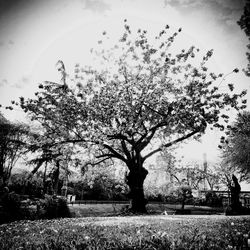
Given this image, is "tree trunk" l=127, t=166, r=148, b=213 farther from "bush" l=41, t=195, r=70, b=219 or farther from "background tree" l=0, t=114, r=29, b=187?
"background tree" l=0, t=114, r=29, b=187

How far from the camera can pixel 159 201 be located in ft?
136

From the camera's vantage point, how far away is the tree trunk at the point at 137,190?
18.1 m

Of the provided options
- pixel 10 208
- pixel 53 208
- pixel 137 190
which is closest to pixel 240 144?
pixel 137 190

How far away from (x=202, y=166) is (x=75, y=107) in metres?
63.8

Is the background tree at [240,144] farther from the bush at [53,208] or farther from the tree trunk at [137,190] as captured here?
the bush at [53,208]

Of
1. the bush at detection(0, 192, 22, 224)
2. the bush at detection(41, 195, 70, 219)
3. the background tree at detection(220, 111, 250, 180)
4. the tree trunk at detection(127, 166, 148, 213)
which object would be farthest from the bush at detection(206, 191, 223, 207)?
the bush at detection(0, 192, 22, 224)

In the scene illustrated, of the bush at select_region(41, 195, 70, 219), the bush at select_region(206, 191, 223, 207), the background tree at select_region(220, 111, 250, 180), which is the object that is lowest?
the bush at select_region(206, 191, 223, 207)

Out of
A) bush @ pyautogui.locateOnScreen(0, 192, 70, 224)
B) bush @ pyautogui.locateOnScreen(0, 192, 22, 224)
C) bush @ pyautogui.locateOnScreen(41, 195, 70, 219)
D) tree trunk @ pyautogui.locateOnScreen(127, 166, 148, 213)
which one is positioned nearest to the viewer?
bush @ pyautogui.locateOnScreen(0, 192, 22, 224)

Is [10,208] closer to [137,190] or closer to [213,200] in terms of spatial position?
[137,190]

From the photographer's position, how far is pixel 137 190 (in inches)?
723

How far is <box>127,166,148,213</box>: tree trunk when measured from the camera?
1808cm

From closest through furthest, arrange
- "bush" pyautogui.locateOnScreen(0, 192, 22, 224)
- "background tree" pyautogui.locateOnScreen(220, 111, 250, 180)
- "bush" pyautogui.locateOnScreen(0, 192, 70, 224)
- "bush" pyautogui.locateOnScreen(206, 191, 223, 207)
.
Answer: "bush" pyautogui.locateOnScreen(0, 192, 22, 224), "bush" pyautogui.locateOnScreen(0, 192, 70, 224), "background tree" pyautogui.locateOnScreen(220, 111, 250, 180), "bush" pyautogui.locateOnScreen(206, 191, 223, 207)

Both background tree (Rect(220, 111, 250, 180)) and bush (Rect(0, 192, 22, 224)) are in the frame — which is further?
background tree (Rect(220, 111, 250, 180))

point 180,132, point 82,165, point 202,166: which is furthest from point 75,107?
point 202,166
